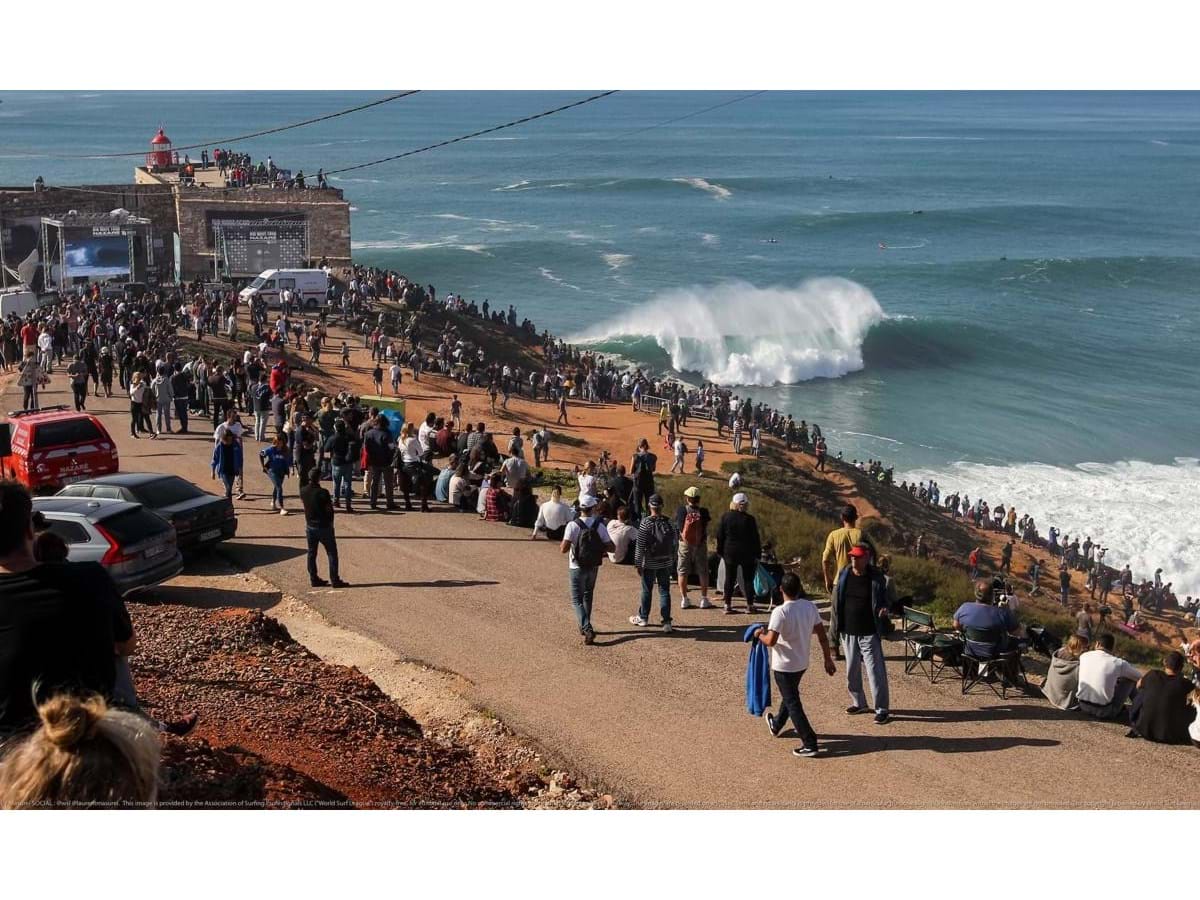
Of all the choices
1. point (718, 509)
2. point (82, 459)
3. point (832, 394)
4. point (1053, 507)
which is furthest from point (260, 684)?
point (832, 394)

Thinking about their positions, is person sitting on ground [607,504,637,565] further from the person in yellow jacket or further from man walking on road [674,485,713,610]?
the person in yellow jacket

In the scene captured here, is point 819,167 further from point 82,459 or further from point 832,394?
point 82,459

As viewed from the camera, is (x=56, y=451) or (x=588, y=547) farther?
(x=56, y=451)

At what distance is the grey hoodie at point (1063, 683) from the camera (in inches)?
392

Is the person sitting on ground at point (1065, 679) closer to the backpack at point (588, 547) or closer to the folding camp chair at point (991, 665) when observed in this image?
the folding camp chair at point (991, 665)

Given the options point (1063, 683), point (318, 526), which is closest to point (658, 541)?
point (1063, 683)

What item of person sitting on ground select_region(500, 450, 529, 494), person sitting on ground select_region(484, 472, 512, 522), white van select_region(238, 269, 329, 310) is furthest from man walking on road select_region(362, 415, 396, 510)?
white van select_region(238, 269, 329, 310)

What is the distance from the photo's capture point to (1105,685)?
975cm

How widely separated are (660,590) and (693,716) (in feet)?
6.89

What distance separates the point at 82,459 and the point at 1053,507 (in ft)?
98.8

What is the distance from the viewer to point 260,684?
9617 millimetres

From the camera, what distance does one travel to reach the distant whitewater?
6253 cm

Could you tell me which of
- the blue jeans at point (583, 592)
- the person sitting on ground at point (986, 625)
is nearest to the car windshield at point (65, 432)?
the blue jeans at point (583, 592)

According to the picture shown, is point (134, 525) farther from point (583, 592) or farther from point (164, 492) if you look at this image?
point (583, 592)
